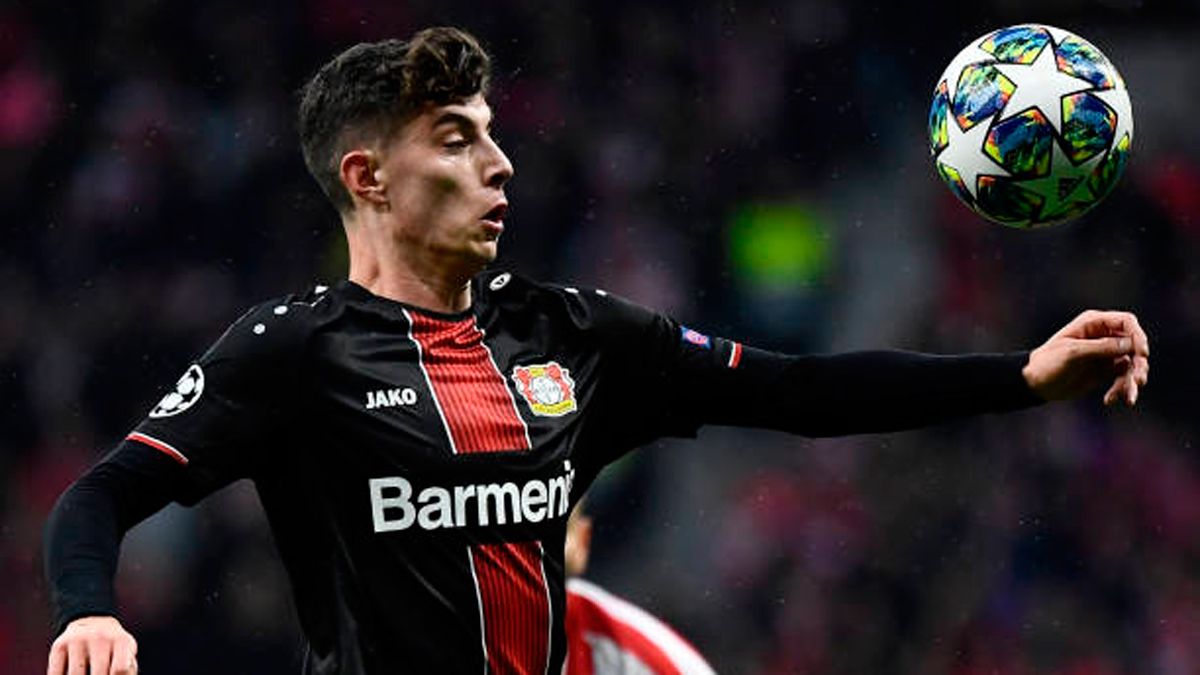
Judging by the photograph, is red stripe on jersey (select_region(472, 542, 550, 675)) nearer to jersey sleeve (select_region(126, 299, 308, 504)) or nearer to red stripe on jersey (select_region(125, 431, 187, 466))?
jersey sleeve (select_region(126, 299, 308, 504))

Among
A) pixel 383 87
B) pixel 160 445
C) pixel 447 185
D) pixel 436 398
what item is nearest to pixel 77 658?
pixel 160 445

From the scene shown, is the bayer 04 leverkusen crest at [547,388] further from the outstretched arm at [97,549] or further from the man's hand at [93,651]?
the man's hand at [93,651]

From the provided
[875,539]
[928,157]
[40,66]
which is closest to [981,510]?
[875,539]

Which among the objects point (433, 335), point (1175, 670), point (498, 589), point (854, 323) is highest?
point (433, 335)

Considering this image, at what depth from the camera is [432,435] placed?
367 centimetres

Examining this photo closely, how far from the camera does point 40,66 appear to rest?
10.0m

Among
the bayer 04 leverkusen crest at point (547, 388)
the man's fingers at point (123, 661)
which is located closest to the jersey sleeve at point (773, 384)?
the bayer 04 leverkusen crest at point (547, 388)

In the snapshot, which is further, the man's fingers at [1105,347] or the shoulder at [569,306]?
the shoulder at [569,306]

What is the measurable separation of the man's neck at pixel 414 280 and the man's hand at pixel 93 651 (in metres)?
0.97

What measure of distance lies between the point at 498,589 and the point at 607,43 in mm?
6614

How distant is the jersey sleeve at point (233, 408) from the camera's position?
3502 millimetres

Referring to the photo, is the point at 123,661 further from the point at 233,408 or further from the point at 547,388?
the point at 547,388

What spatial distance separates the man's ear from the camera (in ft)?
12.8

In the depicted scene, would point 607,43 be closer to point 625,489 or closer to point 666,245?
point 666,245
